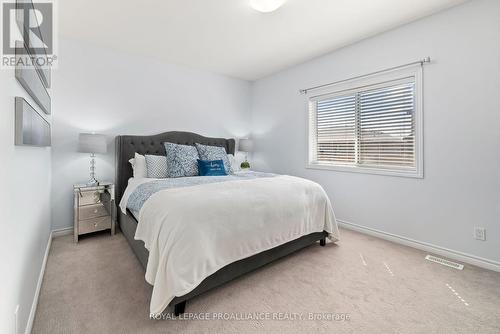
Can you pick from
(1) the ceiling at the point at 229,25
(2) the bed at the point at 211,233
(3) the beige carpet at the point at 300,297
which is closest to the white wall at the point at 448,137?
(1) the ceiling at the point at 229,25

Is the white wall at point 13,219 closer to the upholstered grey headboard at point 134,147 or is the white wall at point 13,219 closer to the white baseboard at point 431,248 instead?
the upholstered grey headboard at point 134,147

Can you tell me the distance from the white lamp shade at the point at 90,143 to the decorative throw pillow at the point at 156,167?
55cm

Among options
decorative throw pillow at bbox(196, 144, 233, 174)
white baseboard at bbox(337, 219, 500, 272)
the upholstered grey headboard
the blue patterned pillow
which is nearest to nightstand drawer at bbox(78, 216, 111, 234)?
the upholstered grey headboard

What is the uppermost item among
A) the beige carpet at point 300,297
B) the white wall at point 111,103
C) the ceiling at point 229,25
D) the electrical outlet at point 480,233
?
the ceiling at point 229,25

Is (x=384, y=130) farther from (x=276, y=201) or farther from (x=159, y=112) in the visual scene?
(x=159, y=112)

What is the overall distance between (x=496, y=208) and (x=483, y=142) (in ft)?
2.06

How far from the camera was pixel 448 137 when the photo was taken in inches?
93.2

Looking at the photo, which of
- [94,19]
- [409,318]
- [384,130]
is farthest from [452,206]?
[94,19]

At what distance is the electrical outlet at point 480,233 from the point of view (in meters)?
2.19

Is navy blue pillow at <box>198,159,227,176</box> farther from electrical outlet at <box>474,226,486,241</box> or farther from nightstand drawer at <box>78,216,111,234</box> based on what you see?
electrical outlet at <box>474,226,486,241</box>

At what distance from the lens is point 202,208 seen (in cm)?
164

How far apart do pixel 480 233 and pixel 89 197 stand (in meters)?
4.29

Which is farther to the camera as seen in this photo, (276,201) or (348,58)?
(348,58)

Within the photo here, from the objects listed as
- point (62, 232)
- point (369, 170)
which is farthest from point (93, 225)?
point (369, 170)
